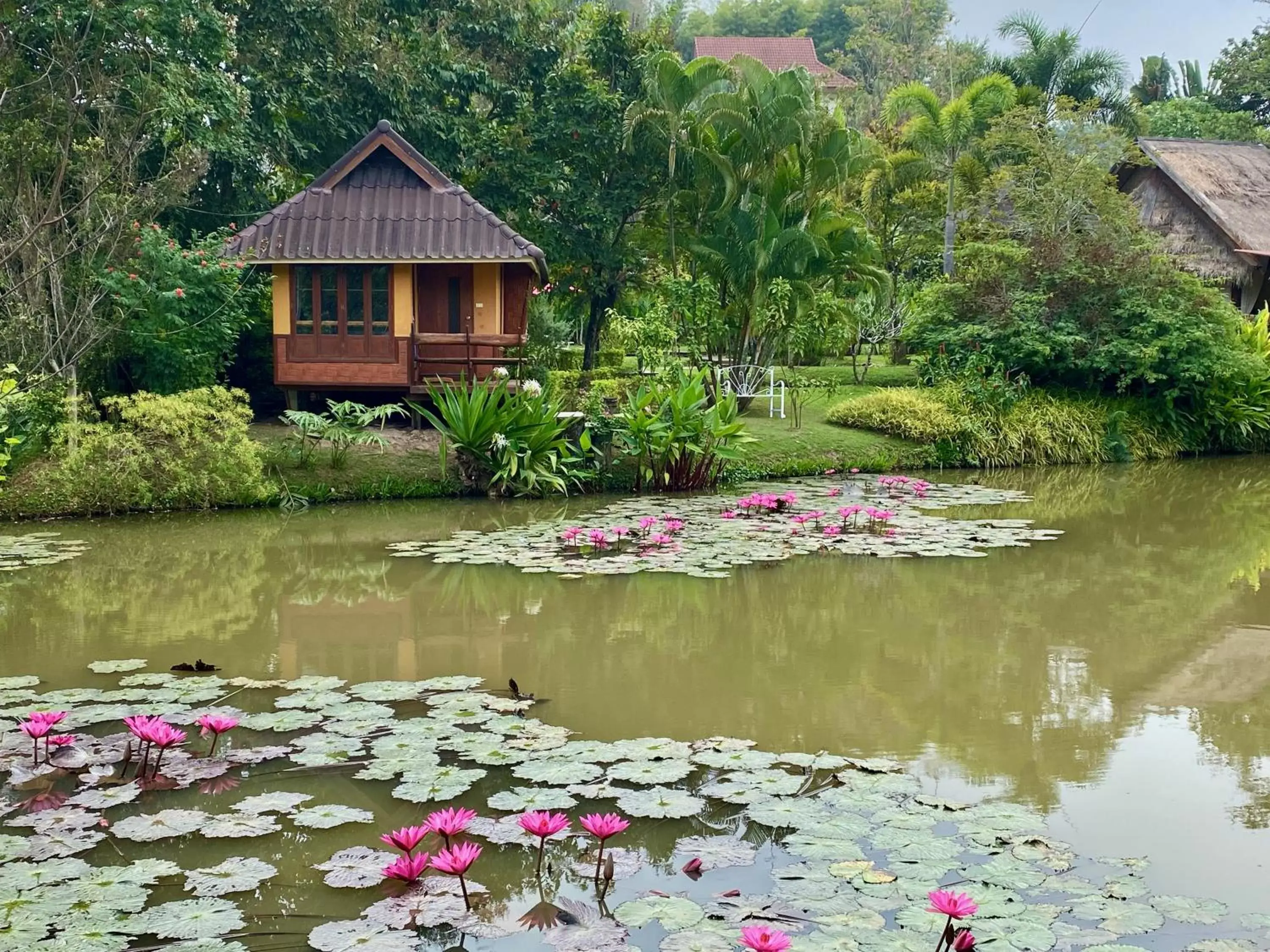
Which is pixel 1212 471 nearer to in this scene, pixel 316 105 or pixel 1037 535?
pixel 1037 535

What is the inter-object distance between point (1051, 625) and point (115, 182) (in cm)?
990

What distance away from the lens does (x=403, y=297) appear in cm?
1463

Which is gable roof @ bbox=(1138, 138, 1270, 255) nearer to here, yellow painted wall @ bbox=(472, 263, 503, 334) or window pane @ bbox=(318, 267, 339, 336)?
yellow painted wall @ bbox=(472, 263, 503, 334)

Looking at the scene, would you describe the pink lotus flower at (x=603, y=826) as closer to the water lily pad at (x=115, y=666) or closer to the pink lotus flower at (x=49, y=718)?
the pink lotus flower at (x=49, y=718)

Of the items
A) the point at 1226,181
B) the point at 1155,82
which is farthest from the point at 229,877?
the point at 1155,82

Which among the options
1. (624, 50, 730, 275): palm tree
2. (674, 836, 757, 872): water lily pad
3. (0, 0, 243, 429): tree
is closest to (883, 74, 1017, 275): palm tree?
(624, 50, 730, 275): palm tree

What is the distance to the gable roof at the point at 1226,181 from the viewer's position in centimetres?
2156

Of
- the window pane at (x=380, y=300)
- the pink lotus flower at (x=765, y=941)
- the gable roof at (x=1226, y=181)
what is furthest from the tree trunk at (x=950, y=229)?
the pink lotus flower at (x=765, y=941)

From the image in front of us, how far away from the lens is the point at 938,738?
527 cm

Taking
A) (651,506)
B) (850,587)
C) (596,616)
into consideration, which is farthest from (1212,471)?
(596,616)

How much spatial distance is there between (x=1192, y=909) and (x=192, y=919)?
3.03m

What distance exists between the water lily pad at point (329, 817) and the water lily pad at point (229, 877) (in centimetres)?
29

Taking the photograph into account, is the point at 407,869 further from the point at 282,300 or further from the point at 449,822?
the point at 282,300

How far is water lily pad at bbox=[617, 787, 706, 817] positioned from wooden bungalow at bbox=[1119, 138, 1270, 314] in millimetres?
19713
